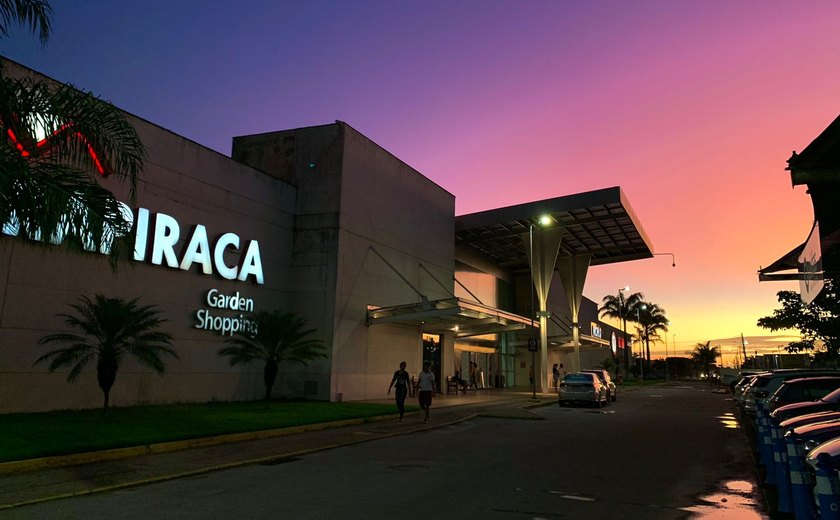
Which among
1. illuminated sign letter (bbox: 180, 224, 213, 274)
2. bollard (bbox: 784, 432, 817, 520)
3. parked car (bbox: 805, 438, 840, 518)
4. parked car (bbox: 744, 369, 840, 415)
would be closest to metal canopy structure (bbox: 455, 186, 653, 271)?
parked car (bbox: 744, 369, 840, 415)

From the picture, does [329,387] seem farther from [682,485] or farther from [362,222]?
[682,485]

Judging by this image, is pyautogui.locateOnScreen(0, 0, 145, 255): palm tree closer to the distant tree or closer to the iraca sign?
the iraca sign

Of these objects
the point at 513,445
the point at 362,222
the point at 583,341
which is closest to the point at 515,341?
the point at 583,341

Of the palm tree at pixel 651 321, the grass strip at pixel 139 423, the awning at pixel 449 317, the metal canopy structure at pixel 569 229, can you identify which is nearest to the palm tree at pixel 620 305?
the palm tree at pixel 651 321

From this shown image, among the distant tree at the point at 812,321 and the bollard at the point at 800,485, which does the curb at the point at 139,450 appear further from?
the distant tree at the point at 812,321

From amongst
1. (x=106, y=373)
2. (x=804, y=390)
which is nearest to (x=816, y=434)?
(x=804, y=390)

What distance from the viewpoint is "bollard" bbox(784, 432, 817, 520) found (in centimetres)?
577

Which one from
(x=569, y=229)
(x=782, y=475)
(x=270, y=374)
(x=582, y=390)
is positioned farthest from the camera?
(x=569, y=229)

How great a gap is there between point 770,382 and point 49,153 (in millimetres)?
20164

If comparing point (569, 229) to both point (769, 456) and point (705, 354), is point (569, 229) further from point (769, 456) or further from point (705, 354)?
point (705, 354)

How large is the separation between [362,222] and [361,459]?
17.7 meters

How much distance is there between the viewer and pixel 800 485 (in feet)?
19.3

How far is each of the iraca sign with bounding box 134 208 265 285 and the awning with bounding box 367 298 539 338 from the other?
6133 mm

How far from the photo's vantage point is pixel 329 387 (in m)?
24.5
